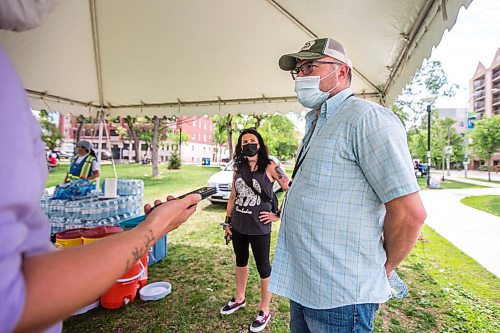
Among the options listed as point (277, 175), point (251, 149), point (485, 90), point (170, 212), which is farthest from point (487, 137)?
point (485, 90)

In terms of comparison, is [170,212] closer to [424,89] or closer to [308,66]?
[308,66]

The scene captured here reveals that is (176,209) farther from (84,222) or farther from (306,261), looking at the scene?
(84,222)

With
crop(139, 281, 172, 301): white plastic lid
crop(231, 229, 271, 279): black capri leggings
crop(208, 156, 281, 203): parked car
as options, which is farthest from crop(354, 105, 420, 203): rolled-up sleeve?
crop(208, 156, 281, 203): parked car

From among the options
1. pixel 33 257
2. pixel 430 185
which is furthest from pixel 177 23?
pixel 430 185

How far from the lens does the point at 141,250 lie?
2.14 ft

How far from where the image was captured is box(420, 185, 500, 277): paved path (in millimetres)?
6031

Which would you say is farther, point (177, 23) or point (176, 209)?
point (177, 23)

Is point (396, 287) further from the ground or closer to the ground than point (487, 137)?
closer to the ground

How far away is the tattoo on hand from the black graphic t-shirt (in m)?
2.76

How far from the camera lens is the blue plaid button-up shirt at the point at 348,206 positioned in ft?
4.69

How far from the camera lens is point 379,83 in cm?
436

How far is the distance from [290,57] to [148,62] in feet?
10.9

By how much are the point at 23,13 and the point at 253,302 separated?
3954 millimetres

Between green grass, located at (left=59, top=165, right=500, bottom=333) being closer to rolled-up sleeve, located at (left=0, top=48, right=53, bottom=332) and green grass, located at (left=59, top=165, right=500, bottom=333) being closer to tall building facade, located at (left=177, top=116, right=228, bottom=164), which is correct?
rolled-up sleeve, located at (left=0, top=48, right=53, bottom=332)
